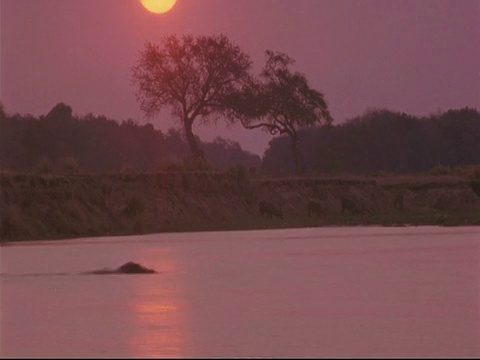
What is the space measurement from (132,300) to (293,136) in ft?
177

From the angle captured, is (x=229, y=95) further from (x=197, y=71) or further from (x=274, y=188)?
(x=274, y=188)

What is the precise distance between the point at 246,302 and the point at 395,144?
3258 inches

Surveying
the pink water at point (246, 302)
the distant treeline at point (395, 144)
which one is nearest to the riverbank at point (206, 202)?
the pink water at point (246, 302)

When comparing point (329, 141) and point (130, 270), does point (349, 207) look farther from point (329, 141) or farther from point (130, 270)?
point (329, 141)

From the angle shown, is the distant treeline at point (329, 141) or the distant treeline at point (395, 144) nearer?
the distant treeline at point (329, 141)

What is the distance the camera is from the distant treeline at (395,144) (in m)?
96.1

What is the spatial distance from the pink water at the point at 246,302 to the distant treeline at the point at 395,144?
69676 mm

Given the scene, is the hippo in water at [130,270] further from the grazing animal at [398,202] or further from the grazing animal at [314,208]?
the grazing animal at [398,202]

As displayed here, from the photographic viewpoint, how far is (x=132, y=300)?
51.8ft

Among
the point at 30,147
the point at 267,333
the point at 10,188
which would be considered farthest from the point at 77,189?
the point at 30,147

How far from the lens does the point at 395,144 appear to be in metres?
97.2

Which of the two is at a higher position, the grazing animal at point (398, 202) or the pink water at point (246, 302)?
the grazing animal at point (398, 202)

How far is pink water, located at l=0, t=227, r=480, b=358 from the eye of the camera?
11.7 metres

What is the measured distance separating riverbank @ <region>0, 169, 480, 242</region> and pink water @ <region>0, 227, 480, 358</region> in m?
7.89
